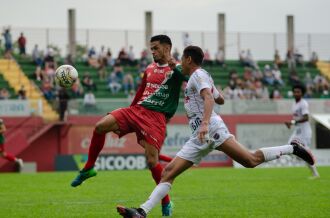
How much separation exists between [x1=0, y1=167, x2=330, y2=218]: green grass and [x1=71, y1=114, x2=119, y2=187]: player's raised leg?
515 mm

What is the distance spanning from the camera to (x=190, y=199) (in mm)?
14633

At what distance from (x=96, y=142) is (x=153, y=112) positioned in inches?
41.0

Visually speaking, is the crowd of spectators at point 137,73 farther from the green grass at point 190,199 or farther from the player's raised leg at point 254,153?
the player's raised leg at point 254,153

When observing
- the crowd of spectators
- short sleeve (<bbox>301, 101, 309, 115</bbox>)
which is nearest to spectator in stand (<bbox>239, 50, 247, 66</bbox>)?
the crowd of spectators

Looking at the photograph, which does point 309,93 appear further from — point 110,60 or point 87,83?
point 87,83

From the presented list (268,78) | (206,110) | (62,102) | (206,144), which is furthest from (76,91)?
(206,110)

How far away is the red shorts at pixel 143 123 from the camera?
11992 millimetres

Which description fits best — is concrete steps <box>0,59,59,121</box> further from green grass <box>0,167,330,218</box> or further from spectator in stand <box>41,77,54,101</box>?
green grass <box>0,167,330,218</box>

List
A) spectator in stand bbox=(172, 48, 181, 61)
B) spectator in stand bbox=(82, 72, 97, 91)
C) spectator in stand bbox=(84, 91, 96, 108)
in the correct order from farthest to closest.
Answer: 1. spectator in stand bbox=(172, 48, 181, 61)
2. spectator in stand bbox=(82, 72, 97, 91)
3. spectator in stand bbox=(84, 91, 96, 108)

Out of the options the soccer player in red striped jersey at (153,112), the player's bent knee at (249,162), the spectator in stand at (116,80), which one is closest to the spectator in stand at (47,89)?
the spectator in stand at (116,80)

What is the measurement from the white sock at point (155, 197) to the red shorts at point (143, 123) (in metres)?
1.74

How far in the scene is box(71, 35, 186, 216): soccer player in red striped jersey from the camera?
12016 mm

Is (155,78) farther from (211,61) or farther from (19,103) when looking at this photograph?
(211,61)

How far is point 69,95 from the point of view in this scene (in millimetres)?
37812
